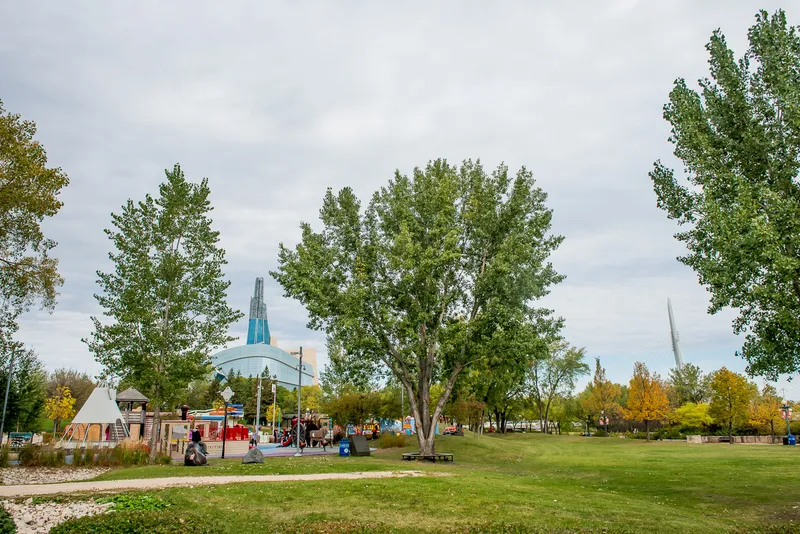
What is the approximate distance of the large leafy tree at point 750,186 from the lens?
487 inches

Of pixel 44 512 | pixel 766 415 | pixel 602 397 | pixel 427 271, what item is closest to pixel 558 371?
pixel 602 397

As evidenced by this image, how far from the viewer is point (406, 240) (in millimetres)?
24984

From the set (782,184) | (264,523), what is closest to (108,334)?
(264,523)

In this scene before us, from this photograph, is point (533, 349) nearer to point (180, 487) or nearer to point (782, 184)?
point (782, 184)

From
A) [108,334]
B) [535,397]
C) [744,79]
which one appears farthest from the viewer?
[535,397]

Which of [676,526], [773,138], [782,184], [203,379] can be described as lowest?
[676,526]

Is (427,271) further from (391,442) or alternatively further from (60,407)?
(60,407)

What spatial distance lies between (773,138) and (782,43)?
247 centimetres

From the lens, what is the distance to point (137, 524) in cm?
884

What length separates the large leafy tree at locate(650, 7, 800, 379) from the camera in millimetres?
12359

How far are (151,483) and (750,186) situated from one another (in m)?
16.7

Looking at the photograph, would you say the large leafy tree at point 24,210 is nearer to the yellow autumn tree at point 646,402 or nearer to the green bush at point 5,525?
the green bush at point 5,525

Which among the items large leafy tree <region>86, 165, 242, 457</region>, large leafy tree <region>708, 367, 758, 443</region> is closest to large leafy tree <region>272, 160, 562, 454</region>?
large leafy tree <region>86, 165, 242, 457</region>

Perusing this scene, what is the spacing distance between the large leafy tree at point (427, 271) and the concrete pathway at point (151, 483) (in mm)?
8931
